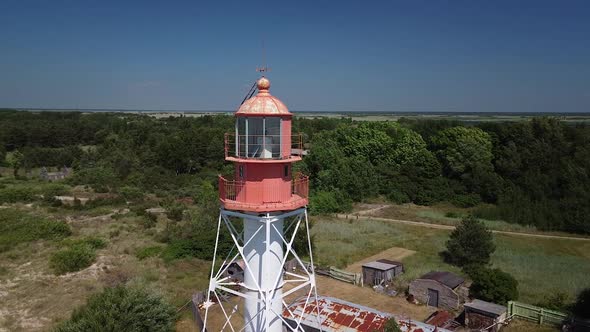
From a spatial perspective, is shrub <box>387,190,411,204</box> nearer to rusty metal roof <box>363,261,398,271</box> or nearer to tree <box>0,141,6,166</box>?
rusty metal roof <box>363,261,398,271</box>

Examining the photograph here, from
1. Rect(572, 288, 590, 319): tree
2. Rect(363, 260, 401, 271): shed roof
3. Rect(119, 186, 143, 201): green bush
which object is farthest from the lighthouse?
Rect(119, 186, 143, 201): green bush

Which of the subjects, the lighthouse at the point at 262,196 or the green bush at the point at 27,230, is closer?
the lighthouse at the point at 262,196

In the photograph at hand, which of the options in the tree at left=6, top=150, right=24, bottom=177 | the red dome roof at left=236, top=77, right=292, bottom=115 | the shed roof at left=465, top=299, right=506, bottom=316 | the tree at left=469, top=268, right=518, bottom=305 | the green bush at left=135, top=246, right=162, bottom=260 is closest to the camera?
the red dome roof at left=236, top=77, right=292, bottom=115

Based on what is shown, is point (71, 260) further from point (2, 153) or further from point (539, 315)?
point (2, 153)

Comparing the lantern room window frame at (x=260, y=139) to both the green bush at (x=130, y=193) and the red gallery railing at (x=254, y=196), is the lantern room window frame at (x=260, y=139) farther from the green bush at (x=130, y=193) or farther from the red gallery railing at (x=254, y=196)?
the green bush at (x=130, y=193)

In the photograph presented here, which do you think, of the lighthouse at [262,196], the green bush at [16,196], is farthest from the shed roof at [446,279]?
the green bush at [16,196]

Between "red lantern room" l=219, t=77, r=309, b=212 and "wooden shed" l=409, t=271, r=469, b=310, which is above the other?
"red lantern room" l=219, t=77, r=309, b=212

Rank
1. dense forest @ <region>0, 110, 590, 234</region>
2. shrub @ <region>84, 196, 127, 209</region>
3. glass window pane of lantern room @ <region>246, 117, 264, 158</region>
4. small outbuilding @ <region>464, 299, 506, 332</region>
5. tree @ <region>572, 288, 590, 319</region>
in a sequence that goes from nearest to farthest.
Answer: glass window pane of lantern room @ <region>246, 117, 264, 158</region> → small outbuilding @ <region>464, 299, 506, 332</region> → tree @ <region>572, 288, 590, 319</region> → shrub @ <region>84, 196, 127, 209</region> → dense forest @ <region>0, 110, 590, 234</region>

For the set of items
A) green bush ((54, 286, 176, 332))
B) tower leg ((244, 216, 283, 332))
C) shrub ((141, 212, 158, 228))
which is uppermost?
tower leg ((244, 216, 283, 332))
